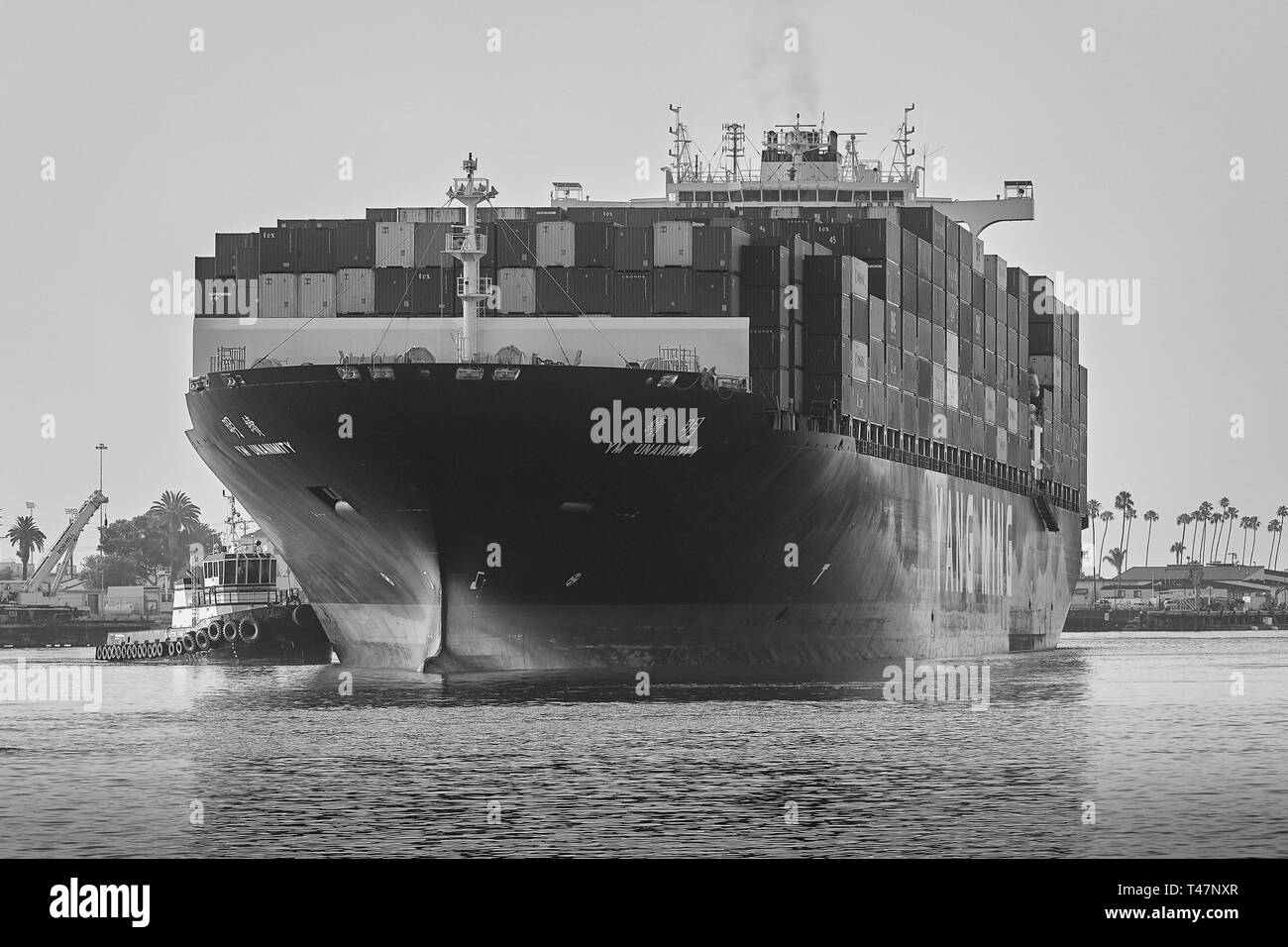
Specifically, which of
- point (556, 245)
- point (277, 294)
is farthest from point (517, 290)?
point (277, 294)

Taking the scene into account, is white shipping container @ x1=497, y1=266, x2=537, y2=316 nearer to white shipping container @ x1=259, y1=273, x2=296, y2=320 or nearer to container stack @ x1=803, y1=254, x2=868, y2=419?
white shipping container @ x1=259, y1=273, x2=296, y2=320

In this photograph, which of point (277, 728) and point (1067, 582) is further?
point (1067, 582)

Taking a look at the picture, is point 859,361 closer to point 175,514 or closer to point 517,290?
point 517,290

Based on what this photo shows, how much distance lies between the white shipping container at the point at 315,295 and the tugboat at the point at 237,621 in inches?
688

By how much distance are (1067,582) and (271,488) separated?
175 feet

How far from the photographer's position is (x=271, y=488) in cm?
4766

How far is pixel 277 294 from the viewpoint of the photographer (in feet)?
161

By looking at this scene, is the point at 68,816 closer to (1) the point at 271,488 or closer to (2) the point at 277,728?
(2) the point at 277,728

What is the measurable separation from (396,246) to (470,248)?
361cm

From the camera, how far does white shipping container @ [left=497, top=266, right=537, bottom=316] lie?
1889 inches

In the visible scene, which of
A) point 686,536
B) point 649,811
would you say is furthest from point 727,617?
point 649,811

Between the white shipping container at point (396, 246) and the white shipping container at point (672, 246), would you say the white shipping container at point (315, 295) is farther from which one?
the white shipping container at point (672, 246)

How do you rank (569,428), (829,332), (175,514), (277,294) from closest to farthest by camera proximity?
(569,428) < (277,294) < (829,332) < (175,514)

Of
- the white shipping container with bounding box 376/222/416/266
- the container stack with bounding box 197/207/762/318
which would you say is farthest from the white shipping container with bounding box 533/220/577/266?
the white shipping container with bounding box 376/222/416/266
